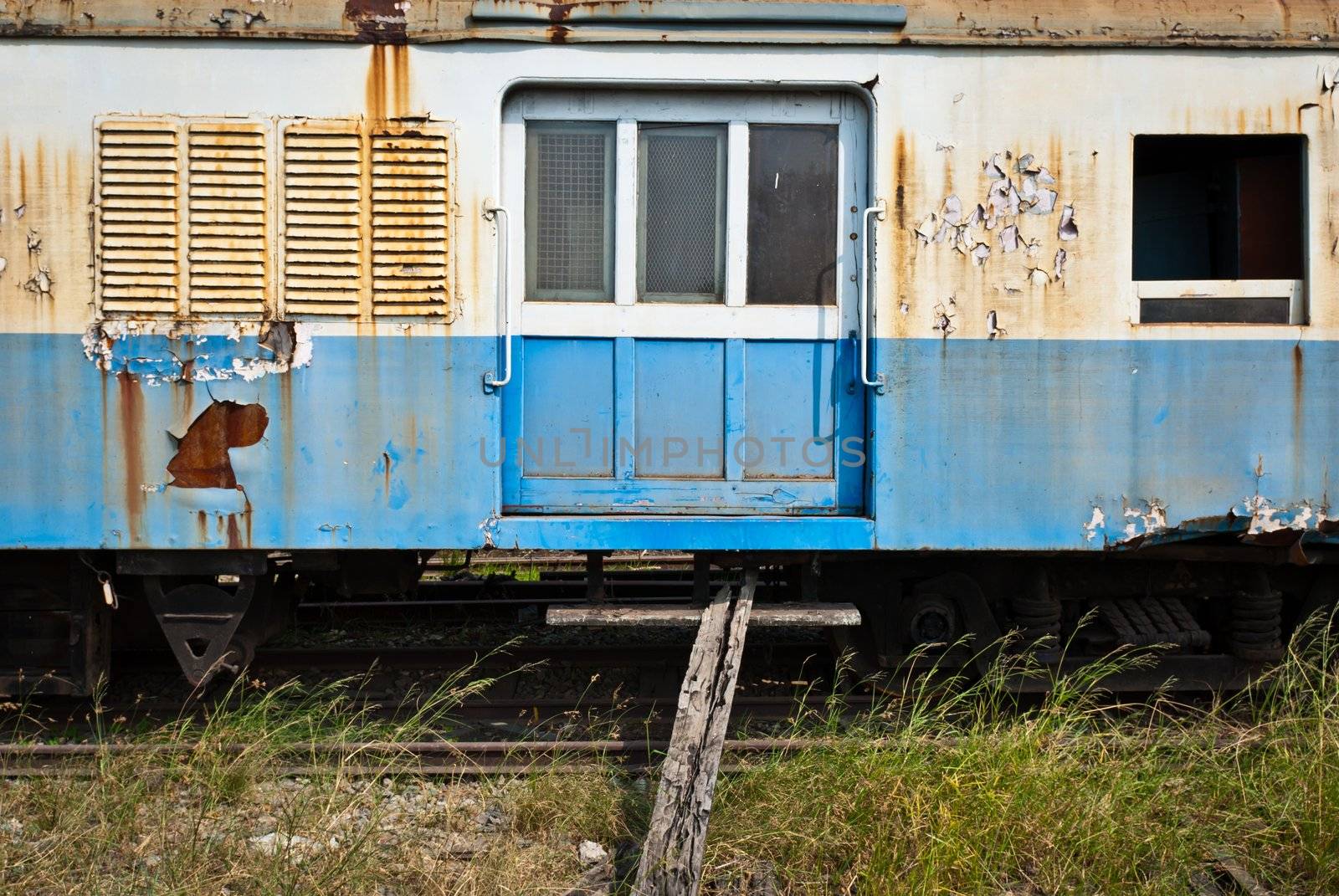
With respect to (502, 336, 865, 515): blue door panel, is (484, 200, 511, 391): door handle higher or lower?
higher

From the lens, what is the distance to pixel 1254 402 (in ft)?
14.4

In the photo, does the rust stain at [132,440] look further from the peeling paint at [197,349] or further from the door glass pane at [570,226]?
the door glass pane at [570,226]

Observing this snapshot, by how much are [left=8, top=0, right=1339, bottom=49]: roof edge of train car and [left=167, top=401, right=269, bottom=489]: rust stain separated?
1.48m

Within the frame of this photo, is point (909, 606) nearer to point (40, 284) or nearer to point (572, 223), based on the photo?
point (572, 223)

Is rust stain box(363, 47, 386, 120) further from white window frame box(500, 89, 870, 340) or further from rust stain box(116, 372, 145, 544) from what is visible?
rust stain box(116, 372, 145, 544)

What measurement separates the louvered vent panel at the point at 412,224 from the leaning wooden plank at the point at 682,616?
1.33 meters

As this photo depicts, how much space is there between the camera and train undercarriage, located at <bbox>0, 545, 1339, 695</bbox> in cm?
466

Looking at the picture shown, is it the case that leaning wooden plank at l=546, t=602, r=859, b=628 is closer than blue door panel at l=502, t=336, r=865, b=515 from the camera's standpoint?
Yes

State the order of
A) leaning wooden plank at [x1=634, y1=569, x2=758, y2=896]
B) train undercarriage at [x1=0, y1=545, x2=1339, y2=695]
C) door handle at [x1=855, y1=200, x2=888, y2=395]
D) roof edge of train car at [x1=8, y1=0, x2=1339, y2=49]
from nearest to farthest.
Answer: leaning wooden plank at [x1=634, y1=569, x2=758, y2=896], roof edge of train car at [x1=8, y1=0, x2=1339, y2=49], door handle at [x1=855, y1=200, x2=888, y2=395], train undercarriage at [x1=0, y1=545, x2=1339, y2=695]

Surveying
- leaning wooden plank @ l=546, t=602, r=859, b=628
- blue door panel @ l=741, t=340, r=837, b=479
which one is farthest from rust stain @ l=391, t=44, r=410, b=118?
leaning wooden plank @ l=546, t=602, r=859, b=628

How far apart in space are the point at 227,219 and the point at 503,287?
44.4 inches

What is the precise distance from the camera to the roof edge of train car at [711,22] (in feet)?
14.0

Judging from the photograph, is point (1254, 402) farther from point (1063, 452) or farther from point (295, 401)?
point (295, 401)

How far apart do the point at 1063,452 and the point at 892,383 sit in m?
0.75
